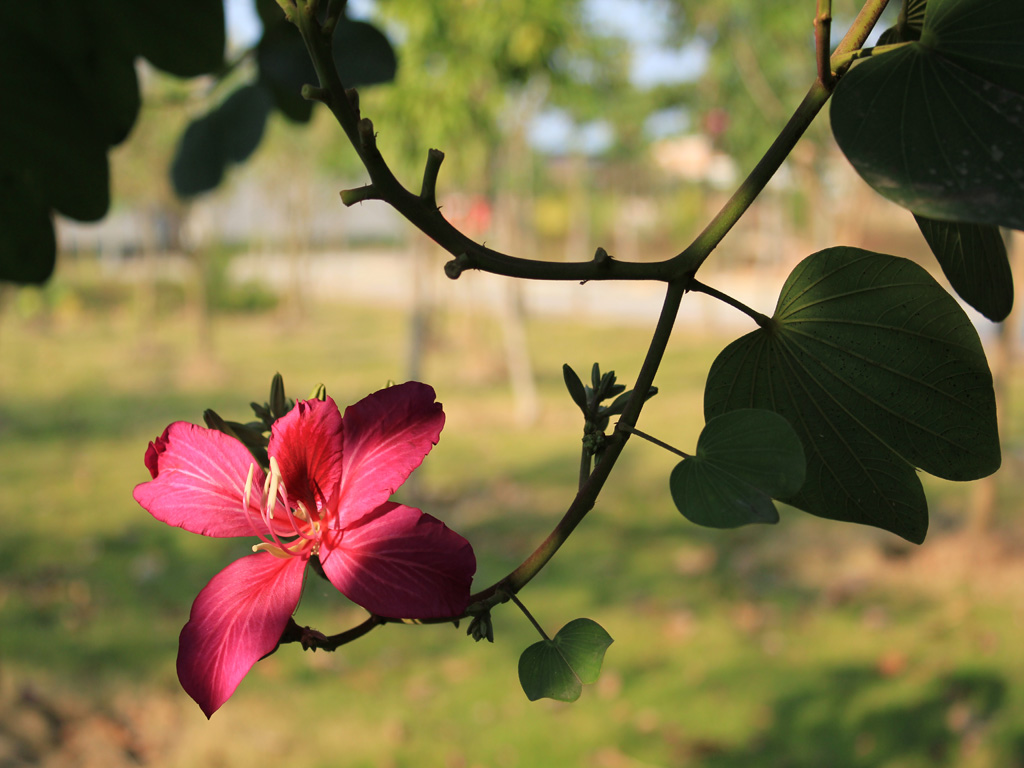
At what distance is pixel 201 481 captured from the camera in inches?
13.7

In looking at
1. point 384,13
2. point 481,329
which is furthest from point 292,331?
point 384,13

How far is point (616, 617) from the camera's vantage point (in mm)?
3361

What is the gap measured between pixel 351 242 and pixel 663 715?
21864 millimetres

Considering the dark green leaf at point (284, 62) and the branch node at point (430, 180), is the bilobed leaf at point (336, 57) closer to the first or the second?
the dark green leaf at point (284, 62)

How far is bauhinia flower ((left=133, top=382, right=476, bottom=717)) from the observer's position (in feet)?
0.97

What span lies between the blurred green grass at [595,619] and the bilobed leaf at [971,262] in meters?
2.43

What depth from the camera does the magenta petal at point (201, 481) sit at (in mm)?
346

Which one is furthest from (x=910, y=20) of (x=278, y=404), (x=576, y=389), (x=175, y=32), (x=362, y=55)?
(x=175, y=32)

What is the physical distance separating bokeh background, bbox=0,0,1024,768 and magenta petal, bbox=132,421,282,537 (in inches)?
1.6

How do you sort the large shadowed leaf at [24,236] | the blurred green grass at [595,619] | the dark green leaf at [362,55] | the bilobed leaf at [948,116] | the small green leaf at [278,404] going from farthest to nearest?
the blurred green grass at [595,619], the dark green leaf at [362,55], the large shadowed leaf at [24,236], the small green leaf at [278,404], the bilobed leaf at [948,116]

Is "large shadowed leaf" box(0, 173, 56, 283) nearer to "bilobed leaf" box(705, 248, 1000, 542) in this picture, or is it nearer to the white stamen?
the white stamen

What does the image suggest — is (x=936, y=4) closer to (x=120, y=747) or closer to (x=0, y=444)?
(x=120, y=747)

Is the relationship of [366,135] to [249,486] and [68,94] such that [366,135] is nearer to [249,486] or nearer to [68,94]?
[249,486]

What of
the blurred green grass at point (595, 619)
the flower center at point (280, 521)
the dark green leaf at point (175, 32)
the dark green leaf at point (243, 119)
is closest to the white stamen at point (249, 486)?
the flower center at point (280, 521)
